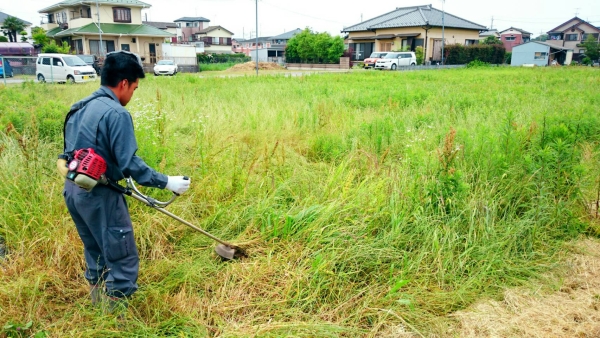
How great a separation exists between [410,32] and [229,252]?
108 feet

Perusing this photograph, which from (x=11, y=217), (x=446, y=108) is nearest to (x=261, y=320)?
(x=11, y=217)

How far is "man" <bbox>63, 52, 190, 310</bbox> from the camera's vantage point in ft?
6.79

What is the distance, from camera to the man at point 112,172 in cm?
207

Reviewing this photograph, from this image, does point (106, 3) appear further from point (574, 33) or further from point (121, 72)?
point (574, 33)

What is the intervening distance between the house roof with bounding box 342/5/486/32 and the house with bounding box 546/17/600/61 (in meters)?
17.5

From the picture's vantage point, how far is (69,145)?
7.13 feet

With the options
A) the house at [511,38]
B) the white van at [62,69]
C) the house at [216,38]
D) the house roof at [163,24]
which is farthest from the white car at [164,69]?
the house at [511,38]

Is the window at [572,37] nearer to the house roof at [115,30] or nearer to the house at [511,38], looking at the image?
the house at [511,38]

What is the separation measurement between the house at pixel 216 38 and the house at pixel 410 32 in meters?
16.9

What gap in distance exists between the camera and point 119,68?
7.14 feet

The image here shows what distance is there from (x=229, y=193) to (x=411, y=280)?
1.76 meters

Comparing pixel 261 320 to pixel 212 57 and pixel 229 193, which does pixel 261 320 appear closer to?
pixel 229 193

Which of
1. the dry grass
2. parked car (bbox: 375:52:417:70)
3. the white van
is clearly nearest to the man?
the dry grass

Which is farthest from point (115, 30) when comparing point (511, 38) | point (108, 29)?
point (511, 38)
